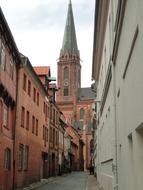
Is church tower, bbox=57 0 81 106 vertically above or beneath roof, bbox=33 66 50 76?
above

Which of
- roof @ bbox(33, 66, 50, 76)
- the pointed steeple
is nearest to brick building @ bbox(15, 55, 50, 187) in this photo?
roof @ bbox(33, 66, 50, 76)

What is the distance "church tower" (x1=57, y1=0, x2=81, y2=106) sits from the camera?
125 m

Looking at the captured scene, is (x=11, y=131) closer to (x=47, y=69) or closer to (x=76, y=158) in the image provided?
(x=47, y=69)

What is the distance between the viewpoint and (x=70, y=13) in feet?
415

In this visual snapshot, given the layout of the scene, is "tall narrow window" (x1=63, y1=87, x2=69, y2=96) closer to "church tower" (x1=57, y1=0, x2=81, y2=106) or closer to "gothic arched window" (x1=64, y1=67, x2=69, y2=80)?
"church tower" (x1=57, y1=0, x2=81, y2=106)

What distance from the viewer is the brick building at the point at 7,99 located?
2317 cm

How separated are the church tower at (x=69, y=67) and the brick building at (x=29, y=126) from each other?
80283 mm

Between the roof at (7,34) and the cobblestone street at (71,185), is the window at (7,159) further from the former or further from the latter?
the roof at (7,34)

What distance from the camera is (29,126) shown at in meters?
34.1

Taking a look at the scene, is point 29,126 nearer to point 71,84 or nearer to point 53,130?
point 53,130

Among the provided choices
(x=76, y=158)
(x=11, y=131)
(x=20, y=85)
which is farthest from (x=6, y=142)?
(x=76, y=158)

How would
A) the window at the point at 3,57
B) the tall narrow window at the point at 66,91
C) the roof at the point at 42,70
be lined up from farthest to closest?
1. the tall narrow window at the point at 66,91
2. the roof at the point at 42,70
3. the window at the point at 3,57

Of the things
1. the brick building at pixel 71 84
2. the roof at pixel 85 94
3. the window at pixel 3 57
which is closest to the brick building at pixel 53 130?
the window at pixel 3 57

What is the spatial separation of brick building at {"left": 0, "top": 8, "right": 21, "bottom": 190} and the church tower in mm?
96315
